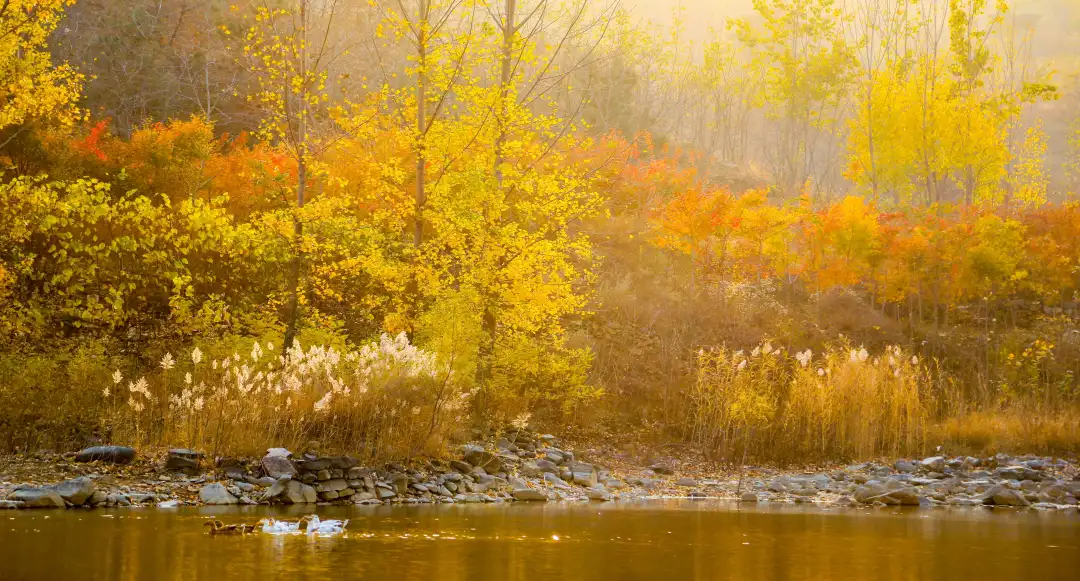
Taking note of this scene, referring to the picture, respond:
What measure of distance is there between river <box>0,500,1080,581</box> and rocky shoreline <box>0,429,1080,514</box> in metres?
0.63

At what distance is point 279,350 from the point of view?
626 inches

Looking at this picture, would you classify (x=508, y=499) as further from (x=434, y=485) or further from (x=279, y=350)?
(x=279, y=350)

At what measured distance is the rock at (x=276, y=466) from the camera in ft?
40.7

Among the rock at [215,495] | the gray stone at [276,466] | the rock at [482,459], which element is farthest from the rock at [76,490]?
the rock at [482,459]

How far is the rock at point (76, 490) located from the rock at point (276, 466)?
209 centimetres

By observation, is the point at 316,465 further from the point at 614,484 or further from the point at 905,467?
the point at 905,467

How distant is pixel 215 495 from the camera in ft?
38.5

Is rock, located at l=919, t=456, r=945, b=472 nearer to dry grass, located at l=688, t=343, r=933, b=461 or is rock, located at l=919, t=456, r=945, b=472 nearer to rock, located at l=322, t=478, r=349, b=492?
dry grass, located at l=688, t=343, r=933, b=461

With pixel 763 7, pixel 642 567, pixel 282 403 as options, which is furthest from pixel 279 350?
pixel 763 7

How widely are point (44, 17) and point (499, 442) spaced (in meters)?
11.5

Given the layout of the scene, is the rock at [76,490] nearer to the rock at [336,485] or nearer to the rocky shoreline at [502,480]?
the rocky shoreline at [502,480]

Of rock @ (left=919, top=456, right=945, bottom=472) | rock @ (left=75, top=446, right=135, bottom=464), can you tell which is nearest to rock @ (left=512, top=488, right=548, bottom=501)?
rock @ (left=75, top=446, right=135, bottom=464)

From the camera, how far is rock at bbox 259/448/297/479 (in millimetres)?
12398

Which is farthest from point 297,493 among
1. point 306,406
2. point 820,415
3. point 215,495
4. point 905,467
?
point 905,467
